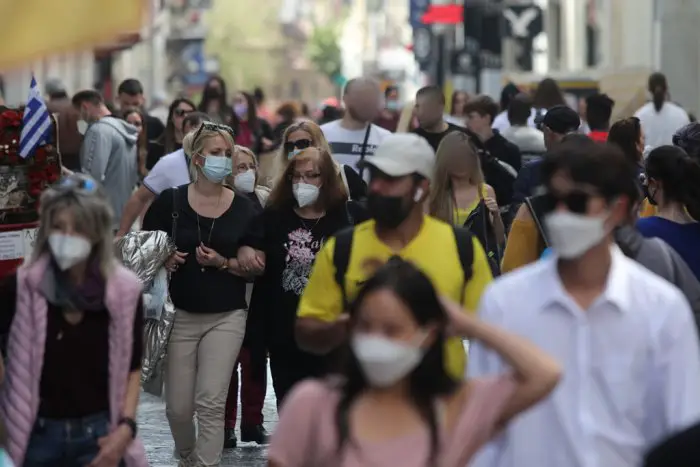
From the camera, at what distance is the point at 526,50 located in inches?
1305

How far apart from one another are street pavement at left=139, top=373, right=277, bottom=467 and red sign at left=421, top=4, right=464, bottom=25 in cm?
3599

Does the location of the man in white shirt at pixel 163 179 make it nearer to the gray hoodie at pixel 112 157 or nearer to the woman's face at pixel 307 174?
the woman's face at pixel 307 174

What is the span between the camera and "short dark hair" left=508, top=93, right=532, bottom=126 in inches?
595

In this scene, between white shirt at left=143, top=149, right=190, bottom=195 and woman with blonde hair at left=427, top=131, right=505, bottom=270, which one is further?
white shirt at left=143, top=149, right=190, bottom=195

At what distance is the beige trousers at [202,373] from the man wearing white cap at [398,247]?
272cm

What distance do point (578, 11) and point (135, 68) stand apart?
2257cm

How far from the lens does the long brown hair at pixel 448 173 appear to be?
9508 millimetres

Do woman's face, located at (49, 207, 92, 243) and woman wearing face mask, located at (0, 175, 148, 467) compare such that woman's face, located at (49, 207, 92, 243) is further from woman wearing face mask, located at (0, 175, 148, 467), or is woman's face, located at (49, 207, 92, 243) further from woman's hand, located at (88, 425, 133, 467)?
woman's hand, located at (88, 425, 133, 467)

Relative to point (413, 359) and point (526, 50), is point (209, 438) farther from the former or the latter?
point (526, 50)

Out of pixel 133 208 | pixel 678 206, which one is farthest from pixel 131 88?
pixel 678 206

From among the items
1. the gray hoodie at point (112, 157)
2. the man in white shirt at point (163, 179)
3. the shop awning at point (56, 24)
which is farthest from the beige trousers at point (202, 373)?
the gray hoodie at point (112, 157)

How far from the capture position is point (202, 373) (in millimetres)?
9023

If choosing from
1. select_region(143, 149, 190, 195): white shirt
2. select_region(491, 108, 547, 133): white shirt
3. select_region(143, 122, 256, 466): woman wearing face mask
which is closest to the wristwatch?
select_region(143, 122, 256, 466): woman wearing face mask

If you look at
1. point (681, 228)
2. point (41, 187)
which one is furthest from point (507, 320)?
point (41, 187)
